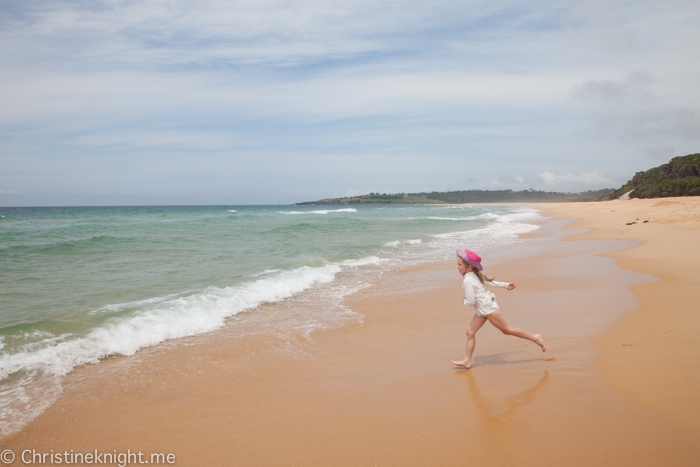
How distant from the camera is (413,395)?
3906 mm

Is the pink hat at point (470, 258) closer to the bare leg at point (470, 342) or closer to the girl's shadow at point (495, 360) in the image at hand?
the bare leg at point (470, 342)

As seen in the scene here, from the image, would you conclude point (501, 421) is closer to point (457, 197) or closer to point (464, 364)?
point (464, 364)

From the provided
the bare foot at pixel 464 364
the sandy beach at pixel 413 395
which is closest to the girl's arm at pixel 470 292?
the bare foot at pixel 464 364

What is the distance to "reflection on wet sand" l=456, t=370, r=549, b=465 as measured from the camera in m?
2.97

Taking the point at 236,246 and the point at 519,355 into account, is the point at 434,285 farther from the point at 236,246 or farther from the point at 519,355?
the point at 236,246

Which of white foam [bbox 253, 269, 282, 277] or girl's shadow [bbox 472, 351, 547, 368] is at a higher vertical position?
white foam [bbox 253, 269, 282, 277]

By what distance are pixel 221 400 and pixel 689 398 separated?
14.5 ft

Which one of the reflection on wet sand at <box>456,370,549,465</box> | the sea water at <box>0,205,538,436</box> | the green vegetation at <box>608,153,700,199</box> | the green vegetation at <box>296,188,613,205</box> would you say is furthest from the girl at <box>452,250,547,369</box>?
the green vegetation at <box>296,188,613,205</box>

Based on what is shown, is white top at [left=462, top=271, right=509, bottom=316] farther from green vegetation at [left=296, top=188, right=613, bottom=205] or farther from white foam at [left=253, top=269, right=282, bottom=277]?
green vegetation at [left=296, top=188, right=613, bottom=205]

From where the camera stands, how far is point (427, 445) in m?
3.07

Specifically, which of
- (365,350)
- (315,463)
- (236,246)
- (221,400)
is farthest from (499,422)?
(236,246)

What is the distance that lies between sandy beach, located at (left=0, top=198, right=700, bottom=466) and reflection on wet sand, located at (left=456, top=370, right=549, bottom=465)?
0.02m

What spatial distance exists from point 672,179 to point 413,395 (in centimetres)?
6090

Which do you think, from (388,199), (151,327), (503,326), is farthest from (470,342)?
(388,199)
